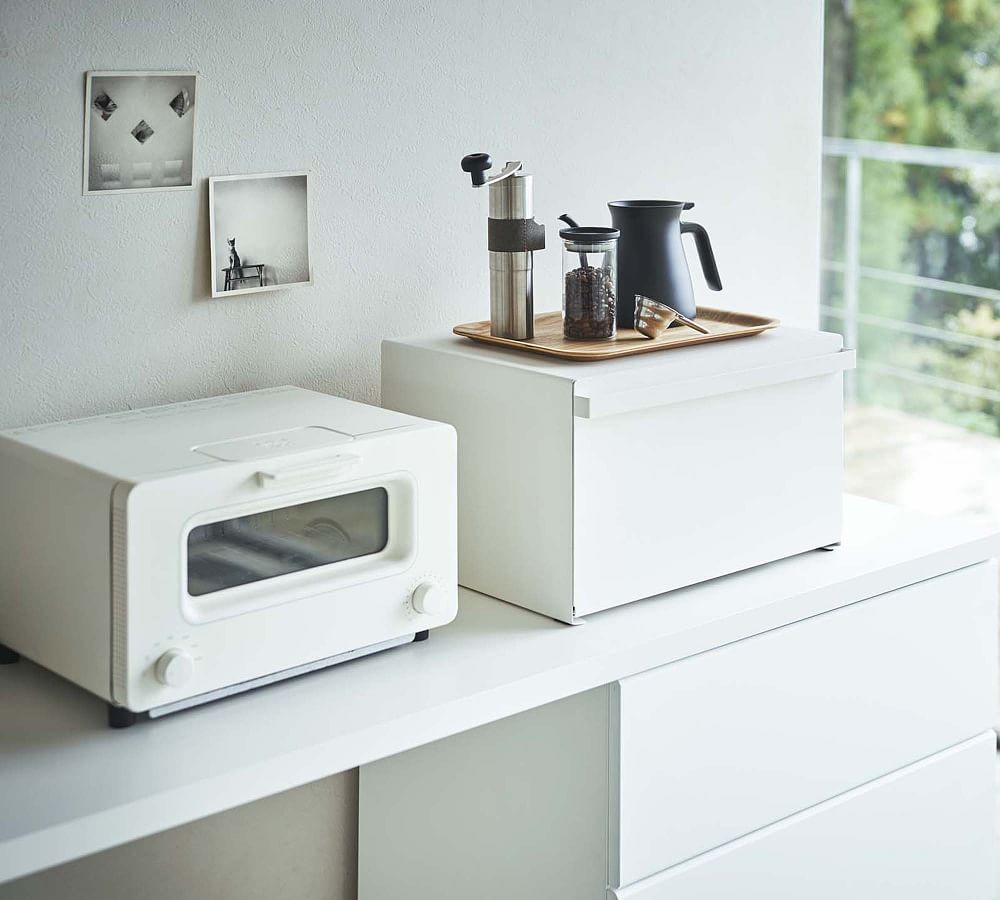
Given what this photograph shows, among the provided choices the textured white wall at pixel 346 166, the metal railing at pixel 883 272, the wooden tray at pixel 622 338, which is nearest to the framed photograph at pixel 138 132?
the textured white wall at pixel 346 166

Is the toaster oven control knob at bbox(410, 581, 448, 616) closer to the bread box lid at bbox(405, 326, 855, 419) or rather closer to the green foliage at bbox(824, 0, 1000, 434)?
the bread box lid at bbox(405, 326, 855, 419)

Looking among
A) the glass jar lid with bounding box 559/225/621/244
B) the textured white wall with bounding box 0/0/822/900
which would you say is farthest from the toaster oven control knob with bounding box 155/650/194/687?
the glass jar lid with bounding box 559/225/621/244

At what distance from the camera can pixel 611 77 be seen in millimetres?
1876

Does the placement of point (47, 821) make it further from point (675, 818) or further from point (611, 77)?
point (611, 77)

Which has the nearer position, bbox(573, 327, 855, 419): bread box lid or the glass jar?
bbox(573, 327, 855, 419): bread box lid

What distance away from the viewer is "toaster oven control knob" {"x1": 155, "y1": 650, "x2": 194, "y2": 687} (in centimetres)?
115

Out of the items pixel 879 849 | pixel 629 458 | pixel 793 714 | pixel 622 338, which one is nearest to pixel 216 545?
pixel 629 458

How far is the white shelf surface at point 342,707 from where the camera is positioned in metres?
1.06

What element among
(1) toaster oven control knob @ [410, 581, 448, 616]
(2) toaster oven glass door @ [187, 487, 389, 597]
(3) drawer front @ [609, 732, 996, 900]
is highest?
(2) toaster oven glass door @ [187, 487, 389, 597]

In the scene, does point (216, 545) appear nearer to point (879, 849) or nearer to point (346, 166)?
point (346, 166)

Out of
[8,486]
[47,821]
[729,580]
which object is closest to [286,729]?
[47,821]

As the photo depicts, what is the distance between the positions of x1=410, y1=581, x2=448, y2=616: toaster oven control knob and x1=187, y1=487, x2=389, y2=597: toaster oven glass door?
6cm

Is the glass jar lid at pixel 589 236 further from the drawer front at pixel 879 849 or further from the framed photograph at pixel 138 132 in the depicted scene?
the drawer front at pixel 879 849

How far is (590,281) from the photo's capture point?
1517mm
